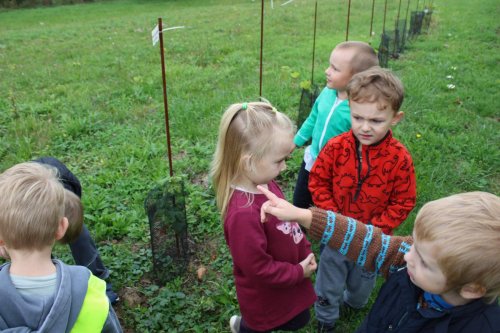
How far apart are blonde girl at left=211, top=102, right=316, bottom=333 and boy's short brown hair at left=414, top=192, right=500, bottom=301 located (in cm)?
64

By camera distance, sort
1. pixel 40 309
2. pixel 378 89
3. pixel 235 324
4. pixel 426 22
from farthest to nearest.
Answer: pixel 426 22 → pixel 235 324 → pixel 378 89 → pixel 40 309

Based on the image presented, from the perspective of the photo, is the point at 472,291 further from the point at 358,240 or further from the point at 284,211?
the point at 284,211

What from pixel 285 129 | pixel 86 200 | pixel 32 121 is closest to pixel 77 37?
pixel 32 121

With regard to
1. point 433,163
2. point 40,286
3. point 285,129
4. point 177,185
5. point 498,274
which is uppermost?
point 285,129

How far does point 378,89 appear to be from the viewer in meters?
1.88

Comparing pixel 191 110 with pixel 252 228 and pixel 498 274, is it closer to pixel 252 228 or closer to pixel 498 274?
pixel 252 228

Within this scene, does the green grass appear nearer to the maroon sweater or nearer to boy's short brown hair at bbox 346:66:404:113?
the maroon sweater

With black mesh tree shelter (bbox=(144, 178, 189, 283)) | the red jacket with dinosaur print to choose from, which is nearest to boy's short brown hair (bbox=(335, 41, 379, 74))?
the red jacket with dinosaur print

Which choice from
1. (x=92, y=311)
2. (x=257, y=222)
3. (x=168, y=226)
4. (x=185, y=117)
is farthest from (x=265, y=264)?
(x=185, y=117)

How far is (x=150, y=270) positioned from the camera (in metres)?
2.70

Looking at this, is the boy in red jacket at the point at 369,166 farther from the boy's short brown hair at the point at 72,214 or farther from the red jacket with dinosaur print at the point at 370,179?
the boy's short brown hair at the point at 72,214

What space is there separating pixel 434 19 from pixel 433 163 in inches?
382

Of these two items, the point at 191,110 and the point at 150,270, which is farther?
the point at 191,110

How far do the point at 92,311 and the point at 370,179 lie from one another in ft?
4.18
